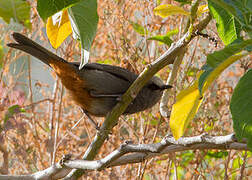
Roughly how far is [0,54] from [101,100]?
1.32 metres

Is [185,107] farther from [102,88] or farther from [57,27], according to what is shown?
[102,88]

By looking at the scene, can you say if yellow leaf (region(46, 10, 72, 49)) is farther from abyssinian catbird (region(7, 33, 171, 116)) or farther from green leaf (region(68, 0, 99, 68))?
abyssinian catbird (region(7, 33, 171, 116))

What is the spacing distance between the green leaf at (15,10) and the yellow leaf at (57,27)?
34 cm

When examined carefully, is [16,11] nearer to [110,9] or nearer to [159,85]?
[159,85]

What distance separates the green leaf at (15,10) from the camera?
0.51 metres

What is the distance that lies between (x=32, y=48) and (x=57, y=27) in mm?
877

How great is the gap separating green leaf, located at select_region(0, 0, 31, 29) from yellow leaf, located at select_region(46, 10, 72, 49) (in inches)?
13.6

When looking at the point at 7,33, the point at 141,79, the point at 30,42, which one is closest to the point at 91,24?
the point at 141,79

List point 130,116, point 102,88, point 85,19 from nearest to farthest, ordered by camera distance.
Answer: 1. point 85,19
2. point 102,88
3. point 130,116

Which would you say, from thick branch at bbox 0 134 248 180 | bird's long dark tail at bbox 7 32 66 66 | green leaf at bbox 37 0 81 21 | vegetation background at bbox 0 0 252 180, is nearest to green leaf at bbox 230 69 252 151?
thick branch at bbox 0 134 248 180

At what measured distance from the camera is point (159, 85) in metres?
2.07

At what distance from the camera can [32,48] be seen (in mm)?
1753

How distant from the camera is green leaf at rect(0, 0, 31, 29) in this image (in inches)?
20.1

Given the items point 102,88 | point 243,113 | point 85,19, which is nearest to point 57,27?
point 85,19
